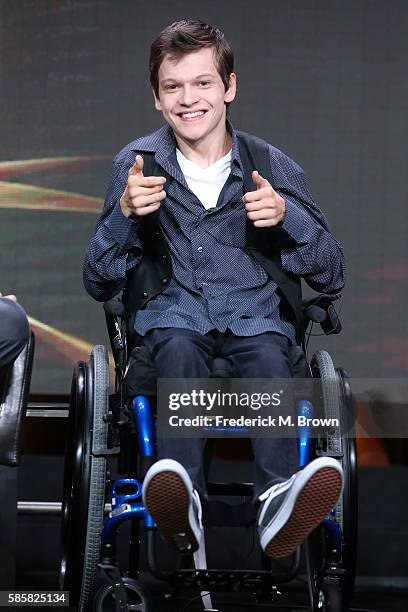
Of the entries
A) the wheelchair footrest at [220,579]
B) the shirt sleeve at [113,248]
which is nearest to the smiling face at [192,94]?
the shirt sleeve at [113,248]

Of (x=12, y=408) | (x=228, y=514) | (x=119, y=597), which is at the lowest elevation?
(x=119, y=597)

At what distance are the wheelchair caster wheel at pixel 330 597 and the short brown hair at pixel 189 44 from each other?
3.83 ft

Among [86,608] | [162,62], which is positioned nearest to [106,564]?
[86,608]

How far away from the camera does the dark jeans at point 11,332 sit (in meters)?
2.68

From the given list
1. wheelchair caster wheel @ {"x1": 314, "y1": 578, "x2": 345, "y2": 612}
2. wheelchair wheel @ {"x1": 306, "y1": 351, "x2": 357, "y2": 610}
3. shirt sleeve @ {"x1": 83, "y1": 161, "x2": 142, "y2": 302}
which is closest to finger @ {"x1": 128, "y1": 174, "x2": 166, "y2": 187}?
shirt sleeve @ {"x1": 83, "y1": 161, "x2": 142, "y2": 302}

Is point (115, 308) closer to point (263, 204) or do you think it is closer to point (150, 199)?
point (150, 199)

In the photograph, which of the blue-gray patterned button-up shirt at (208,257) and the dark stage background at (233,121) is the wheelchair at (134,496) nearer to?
the blue-gray patterned button-up shirt at (208,257)

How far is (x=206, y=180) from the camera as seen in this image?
2.88 m

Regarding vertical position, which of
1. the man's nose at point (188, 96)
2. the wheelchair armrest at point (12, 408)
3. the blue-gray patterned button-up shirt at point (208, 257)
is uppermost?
the man's nose at point (188, 96)

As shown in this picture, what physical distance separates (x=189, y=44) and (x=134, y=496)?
104 cm

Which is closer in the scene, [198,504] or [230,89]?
[198,504]

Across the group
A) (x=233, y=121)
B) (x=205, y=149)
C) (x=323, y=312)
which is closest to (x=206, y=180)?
(x=205, y=149)

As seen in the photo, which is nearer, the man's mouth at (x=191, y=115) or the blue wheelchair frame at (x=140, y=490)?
the blue wheelchair frame at (x=140, y=490)

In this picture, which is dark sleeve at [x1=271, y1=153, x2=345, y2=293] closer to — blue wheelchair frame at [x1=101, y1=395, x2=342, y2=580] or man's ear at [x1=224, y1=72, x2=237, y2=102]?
man's ear at [x1=224, y1=72, x2=237, y2=102]
